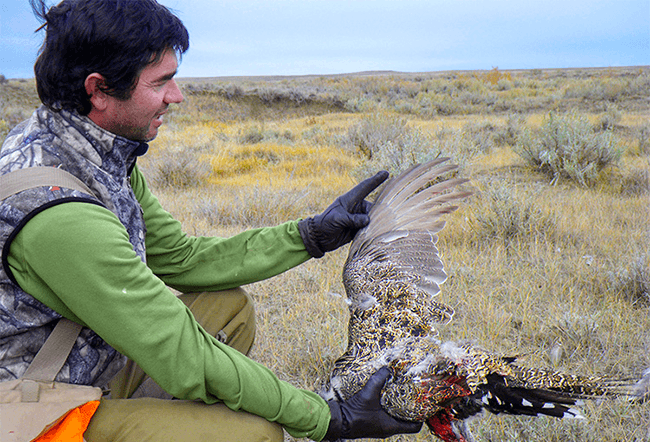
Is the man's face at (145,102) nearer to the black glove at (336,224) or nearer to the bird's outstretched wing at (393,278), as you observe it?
the black glove at (336,224)

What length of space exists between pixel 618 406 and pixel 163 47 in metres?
2.66

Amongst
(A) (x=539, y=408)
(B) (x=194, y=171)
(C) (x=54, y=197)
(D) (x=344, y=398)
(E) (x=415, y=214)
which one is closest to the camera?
(C) (x=54, y=197)

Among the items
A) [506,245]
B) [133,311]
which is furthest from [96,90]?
[506,245]

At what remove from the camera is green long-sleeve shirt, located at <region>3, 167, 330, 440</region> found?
138cm

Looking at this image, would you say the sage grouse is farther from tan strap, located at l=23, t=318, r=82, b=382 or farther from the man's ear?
the man's ear

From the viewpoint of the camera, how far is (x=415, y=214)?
2.55 m

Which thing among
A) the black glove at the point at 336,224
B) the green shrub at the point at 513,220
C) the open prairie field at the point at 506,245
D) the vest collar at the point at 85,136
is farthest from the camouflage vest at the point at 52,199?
the green shrub at the point at 513,220

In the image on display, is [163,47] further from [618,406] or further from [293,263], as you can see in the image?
[618,406]

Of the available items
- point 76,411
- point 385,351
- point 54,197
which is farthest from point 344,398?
point 54,197

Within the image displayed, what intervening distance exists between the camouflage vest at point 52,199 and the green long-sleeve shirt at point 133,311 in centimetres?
6

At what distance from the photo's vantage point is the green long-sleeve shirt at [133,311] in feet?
4.54

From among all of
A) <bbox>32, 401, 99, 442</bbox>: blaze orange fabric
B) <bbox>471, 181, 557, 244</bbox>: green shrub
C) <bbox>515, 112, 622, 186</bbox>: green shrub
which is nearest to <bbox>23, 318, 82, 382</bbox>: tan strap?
<bbox>32, 401, 99, 442</bbox>: blaze orange fabric

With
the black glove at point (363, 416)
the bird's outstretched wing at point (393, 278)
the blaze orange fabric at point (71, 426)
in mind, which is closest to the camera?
the blaze orange fabric at point (71, 426)

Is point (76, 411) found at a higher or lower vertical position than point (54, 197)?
lower
